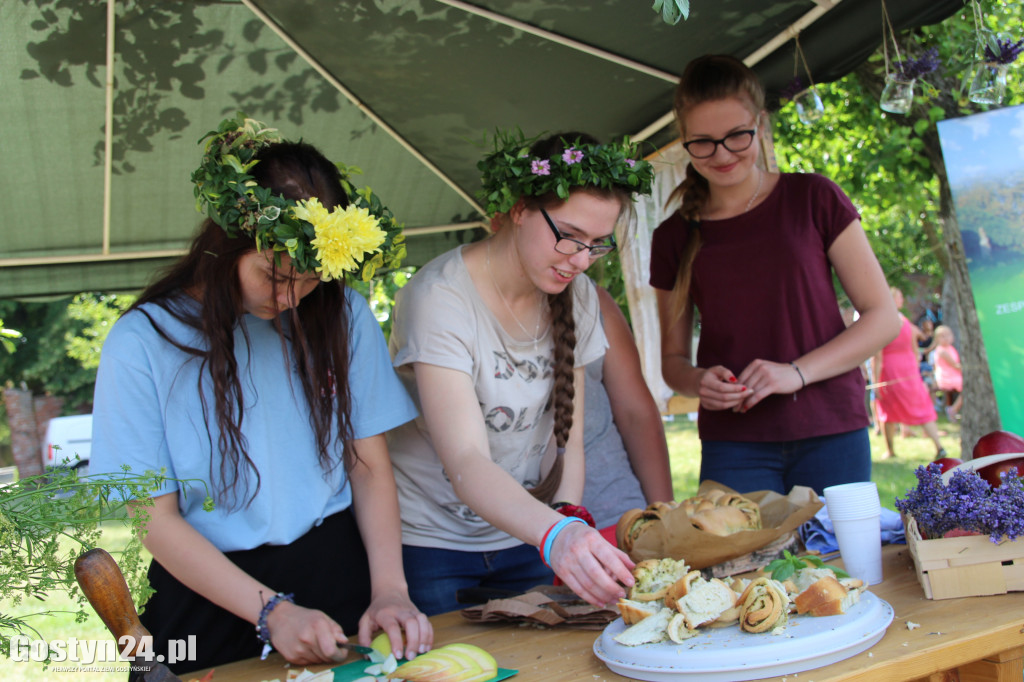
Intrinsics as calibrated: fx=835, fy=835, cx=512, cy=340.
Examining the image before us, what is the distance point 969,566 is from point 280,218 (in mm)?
1452

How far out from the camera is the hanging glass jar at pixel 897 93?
14.0 ft

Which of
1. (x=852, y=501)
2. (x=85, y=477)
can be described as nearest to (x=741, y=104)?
(x=852, y=501)

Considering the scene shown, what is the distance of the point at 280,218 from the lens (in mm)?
1686

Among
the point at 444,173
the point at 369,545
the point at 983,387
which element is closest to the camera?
the point at 369,545

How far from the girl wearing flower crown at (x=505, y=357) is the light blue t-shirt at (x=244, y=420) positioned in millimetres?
151

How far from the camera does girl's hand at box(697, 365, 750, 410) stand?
2.33 meters

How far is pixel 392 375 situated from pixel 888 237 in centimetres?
1335

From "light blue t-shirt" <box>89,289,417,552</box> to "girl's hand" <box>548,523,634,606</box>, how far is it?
2.26 ft

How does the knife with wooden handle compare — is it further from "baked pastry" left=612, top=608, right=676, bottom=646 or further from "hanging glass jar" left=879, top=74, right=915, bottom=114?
"hanging glass jar" left=879, top=74, right=915, bottom=114

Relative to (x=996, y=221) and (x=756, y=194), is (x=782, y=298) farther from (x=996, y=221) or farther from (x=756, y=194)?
(x=996, y=221)

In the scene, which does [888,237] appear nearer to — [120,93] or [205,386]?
[120,93]

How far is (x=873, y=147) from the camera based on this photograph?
298 inches

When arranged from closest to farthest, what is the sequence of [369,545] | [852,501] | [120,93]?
[852,501], [369,545], [120,93]

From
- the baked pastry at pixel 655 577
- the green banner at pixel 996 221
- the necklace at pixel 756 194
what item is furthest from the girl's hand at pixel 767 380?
the green banner at pixel 996 221
